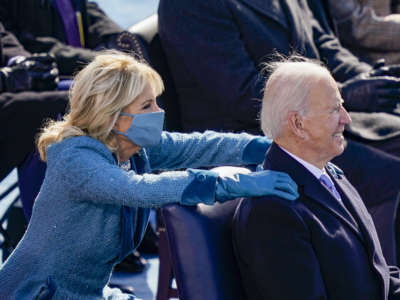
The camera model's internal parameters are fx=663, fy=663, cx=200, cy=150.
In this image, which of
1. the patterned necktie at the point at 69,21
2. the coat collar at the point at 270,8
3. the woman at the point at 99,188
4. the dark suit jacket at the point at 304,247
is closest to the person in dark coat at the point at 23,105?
the patterned necktie at the point at 69,21

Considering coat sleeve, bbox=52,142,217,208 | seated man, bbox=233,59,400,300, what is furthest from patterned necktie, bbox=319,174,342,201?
coat sleeve, bbox=52,142,217,208

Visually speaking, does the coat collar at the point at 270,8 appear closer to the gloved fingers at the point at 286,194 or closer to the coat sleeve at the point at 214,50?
the coat sleeve at the point at 214,50

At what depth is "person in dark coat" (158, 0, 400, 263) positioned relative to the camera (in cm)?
300

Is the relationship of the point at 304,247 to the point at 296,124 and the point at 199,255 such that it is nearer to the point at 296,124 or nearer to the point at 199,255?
the point at 199,255

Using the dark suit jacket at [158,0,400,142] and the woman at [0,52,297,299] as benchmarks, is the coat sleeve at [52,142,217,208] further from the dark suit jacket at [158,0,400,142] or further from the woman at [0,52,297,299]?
the dark suit jacket at [158,0,400,142]

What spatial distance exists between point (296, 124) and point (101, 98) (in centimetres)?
Answer: 60

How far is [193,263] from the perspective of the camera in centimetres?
165

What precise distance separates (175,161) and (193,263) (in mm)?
735

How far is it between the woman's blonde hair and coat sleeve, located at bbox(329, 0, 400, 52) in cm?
224

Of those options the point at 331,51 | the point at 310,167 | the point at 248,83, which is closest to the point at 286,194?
the point at 310,167

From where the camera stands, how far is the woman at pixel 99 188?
1.75 meters

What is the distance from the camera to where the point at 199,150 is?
234cm

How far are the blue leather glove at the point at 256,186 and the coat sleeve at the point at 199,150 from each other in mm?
544

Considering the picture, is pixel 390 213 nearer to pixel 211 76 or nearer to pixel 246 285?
pixel 211 76
